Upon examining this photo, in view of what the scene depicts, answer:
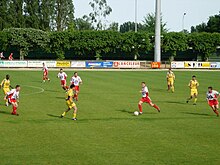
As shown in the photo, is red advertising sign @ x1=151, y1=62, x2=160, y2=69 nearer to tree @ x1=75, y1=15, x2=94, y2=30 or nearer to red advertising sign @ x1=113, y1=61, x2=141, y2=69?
red advertising sign @ x1=113, y1=61, x2=141, y2=69

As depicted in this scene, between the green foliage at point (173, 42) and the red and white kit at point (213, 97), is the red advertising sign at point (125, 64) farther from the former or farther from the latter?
the red and white kit at point (213, 97)

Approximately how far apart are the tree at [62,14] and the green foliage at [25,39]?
17.1m

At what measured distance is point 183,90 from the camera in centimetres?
3819

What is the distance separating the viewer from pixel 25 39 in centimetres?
8812

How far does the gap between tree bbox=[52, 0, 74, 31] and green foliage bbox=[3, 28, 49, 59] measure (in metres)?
17.1

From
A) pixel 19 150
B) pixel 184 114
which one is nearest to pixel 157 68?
pixel 184 114

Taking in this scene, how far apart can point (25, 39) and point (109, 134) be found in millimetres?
73463

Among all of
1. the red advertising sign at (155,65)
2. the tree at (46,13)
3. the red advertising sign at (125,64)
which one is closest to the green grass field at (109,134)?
the red advertising sign at (125,64)

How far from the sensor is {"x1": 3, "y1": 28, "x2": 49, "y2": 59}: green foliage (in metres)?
87.1

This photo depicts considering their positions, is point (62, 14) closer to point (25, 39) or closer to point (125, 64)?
point (25, 39)

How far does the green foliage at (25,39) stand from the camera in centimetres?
8712

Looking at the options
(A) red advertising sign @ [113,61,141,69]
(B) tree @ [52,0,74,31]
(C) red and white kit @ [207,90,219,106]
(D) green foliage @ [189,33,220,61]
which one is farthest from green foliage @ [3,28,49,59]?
(C) red and white kit @ [207,90,219,106]

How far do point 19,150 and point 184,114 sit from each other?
1199 cm

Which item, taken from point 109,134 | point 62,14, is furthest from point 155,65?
point 109,134
